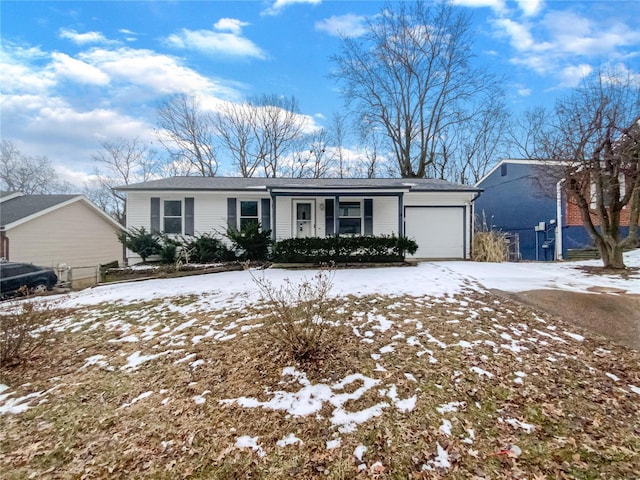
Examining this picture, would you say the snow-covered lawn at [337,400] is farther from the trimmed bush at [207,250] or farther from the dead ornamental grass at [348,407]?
the trimmed bush at [207,250]

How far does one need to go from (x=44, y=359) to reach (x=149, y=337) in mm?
1239

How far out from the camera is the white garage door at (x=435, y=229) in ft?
43.6

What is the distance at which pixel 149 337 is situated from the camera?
15.3 feet

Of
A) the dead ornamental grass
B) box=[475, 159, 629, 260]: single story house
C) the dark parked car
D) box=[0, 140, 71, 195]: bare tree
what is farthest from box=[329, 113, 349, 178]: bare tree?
box=[0, 140, 71, 195]: bare tree

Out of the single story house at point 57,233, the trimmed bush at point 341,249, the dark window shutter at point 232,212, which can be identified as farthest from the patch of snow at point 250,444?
the single story house at point 57,233

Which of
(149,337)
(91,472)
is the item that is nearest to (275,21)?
(149,337)

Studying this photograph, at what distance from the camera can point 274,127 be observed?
86.7ft

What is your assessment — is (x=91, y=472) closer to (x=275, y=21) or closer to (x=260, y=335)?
(x=260, y=335)

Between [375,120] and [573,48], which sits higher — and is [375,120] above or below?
above

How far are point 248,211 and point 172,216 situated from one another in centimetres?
313

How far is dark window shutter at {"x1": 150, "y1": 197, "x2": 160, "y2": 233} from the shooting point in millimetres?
12922

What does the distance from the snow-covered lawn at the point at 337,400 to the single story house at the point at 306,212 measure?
7.88m

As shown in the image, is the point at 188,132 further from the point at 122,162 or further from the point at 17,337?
the point at 17,337

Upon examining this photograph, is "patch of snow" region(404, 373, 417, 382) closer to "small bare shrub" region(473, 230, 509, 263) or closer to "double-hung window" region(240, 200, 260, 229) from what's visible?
"double-hung window" region(240, 200, 260, 229)
